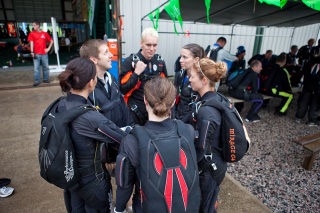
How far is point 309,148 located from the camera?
11.5 ft

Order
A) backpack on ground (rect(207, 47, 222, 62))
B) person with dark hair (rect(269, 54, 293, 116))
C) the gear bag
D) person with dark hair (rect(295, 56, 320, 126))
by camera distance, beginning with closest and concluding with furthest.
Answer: the gear bag
person with dark hair (rect(295, 56, 320, 126))
person with dark hair (rect(269, 54, 293, 116))
backpack on ground (rect(207, 47, 222, 62))

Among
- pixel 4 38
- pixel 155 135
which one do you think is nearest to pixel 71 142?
pixel 155 135

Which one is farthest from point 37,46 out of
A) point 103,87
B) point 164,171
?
point 164,171

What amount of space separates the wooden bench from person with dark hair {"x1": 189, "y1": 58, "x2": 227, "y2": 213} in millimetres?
2513

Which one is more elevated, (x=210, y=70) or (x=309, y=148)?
(x=210, y=70)

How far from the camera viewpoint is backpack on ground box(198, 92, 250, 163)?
1.70 meters

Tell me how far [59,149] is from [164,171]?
72cm

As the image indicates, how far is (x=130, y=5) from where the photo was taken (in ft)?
26.1

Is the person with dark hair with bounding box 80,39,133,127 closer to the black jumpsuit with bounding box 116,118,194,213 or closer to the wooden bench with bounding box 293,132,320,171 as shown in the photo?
the black jumpsuit with bounding box 116,118,194,213

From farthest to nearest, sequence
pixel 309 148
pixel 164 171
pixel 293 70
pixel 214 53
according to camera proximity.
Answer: pixel 293 70
pixel 214 53
pixel 309 148
pixel 164 171

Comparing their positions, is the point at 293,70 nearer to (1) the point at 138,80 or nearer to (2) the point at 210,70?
(1) the point at 138,80

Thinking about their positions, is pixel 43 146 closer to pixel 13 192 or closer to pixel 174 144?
pixel 174 144

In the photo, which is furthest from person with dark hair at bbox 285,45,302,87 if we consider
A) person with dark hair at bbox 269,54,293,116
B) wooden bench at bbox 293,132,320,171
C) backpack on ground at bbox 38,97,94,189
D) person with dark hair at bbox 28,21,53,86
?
person with dark hair at bbox 28,21,53,86

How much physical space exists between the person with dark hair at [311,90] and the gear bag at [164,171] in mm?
5339
